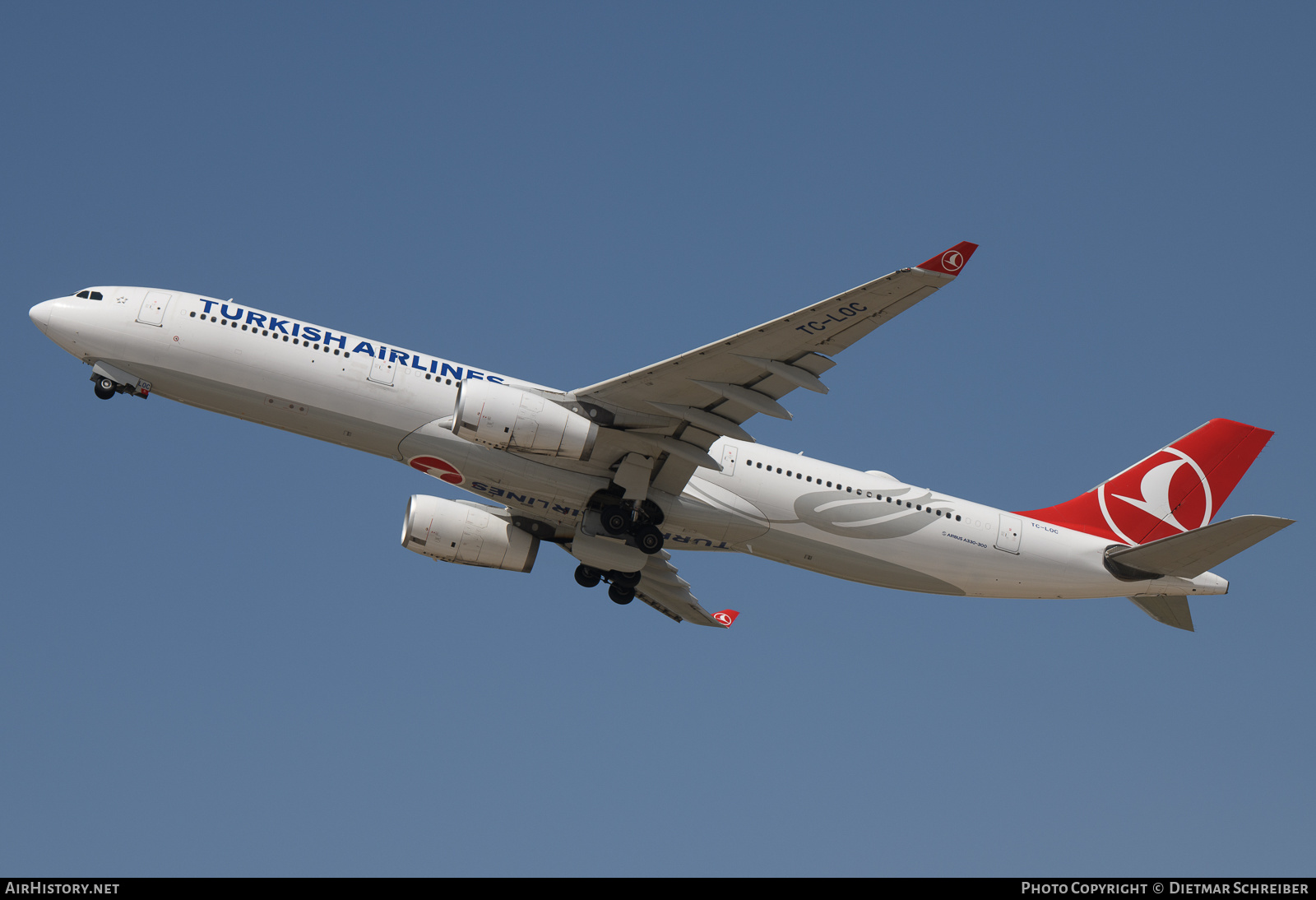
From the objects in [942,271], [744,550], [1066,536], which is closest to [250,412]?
[744,550]

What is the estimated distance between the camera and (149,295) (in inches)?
1169

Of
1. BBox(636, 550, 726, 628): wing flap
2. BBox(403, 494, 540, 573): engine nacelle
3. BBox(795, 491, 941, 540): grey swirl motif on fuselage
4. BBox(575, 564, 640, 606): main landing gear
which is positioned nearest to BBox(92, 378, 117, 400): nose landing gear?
BBox(403, 494, 540, 573): engine nacelle

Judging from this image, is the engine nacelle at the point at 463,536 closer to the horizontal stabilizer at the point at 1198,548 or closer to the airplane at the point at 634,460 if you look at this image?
the airplane at the point at 634,460

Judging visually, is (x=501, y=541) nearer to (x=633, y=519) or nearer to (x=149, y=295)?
(x=633, y=519)

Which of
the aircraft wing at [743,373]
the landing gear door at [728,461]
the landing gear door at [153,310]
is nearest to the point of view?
the aircraft wing at [743,373]

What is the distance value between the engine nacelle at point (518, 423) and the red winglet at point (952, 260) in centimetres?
896

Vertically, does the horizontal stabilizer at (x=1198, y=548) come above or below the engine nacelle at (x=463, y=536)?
above

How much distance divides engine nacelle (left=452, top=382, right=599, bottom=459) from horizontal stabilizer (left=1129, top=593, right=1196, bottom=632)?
16.4 m

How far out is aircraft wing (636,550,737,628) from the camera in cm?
3588

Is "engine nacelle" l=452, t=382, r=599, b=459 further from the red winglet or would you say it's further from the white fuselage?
the red winglet

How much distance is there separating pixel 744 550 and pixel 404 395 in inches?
375

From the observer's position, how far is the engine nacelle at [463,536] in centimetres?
3272

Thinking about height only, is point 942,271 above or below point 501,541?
above

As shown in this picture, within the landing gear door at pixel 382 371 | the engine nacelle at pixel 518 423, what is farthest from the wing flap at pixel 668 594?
the landing gear door at pixel 382 371
